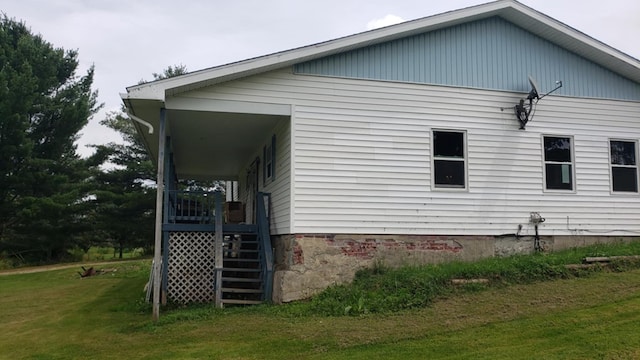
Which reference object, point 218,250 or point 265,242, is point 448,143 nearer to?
point 265,242

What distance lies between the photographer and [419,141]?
11344 mm

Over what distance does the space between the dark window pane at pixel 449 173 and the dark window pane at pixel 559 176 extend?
6.56ft

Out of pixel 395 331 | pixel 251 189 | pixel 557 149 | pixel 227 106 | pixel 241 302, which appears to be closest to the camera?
pixel 395 331

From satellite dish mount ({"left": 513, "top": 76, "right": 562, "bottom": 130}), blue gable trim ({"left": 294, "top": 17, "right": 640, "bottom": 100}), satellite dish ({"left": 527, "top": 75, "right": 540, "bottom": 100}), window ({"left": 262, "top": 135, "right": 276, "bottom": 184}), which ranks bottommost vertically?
window ({"left": 262, "top": 135, "right": 276, "bottom": 184})

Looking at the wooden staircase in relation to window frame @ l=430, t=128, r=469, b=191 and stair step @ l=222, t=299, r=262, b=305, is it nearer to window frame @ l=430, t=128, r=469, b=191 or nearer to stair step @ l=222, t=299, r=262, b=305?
stair step @ l=222, t=299, r=262, b=305

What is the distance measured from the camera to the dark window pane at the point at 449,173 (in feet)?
37.5

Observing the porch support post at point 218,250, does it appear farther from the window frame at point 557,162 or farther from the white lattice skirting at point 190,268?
the window frame at point 557,162

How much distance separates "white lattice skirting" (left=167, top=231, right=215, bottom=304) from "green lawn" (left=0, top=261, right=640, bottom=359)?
78cm

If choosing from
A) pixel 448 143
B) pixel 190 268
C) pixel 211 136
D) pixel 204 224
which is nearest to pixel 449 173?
pixel 448 143

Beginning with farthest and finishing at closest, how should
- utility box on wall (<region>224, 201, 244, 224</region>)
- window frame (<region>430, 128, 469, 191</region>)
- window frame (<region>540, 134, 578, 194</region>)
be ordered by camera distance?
A: utility box on wall (<region>224, 201, 244, 224</region>)
window frame (<region>540, 134, 578, 194</region>)
window frame (<region>430, 128, 469, 191</region>)

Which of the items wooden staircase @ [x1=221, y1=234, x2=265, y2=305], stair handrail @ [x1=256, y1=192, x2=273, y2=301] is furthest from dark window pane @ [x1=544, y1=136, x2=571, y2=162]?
wooden staircase @ [x1=221, y1=234, x2=265, y2=305]

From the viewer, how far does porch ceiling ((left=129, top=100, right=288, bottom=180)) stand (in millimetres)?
11273

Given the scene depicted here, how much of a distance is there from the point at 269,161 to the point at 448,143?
167 inches

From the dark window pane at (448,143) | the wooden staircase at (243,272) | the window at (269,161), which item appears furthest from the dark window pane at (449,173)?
the wooden staircase at (243,272)
